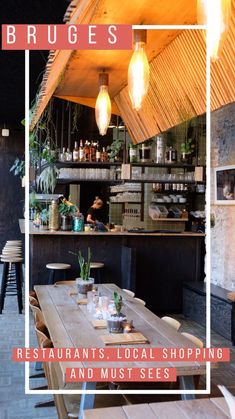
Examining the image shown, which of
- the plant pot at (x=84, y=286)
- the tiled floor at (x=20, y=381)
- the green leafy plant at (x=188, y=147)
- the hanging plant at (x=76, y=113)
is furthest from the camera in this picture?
the green leafy plant at (x=188, y=147)

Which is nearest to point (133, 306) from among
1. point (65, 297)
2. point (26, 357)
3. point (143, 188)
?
point (65, 297)

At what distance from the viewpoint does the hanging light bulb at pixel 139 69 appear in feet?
11.2

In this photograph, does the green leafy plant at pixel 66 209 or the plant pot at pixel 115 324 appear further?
the green leafy plant at pixel 66 209

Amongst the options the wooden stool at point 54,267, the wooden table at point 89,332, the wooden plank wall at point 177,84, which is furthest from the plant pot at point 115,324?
the wooden stool at point 54,267

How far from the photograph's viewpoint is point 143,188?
35.2 ft

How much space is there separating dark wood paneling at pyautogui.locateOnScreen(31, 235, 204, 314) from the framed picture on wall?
2.66 feet

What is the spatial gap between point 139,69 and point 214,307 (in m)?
3.21

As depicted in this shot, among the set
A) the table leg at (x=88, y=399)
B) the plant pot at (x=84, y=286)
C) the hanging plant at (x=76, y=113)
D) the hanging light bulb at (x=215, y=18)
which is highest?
the hanging plant at (x=76, y=113)

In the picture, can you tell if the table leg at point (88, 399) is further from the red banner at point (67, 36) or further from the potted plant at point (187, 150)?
the potted plant at point (187, 150)

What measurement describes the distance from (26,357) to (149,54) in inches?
135

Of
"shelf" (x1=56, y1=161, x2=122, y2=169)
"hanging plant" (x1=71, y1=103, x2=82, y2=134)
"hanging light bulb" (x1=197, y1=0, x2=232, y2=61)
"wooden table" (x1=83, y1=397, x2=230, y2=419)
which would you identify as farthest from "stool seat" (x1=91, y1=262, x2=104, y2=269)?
"wooden table" (x1=83, y1=397, x2=230, y2=419)

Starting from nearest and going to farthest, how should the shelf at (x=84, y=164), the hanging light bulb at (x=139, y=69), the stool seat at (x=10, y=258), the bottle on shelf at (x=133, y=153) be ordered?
1. the hanging light bulb at (x=139, y=69)
2. the stool seat at (x=10, y=258)
3. the shelf at (x=84, y=164)
4. the bottle on shelf at (x=133, y=153)

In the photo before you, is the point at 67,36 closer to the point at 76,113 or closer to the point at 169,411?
the point at 169,411

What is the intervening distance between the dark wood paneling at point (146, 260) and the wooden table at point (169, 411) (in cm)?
442
